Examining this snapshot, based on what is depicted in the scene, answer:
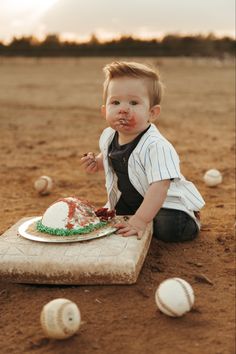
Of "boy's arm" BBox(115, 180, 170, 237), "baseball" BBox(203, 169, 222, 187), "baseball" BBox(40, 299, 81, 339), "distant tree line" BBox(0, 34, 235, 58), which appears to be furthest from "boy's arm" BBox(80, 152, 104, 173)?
"distant tree line" BBox(0, 34, 235, 58)

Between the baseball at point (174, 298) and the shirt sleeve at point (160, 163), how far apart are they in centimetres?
91

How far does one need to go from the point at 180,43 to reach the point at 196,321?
39.4m

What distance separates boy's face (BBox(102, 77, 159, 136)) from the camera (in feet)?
12.7

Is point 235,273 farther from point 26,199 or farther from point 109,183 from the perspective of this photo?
point 26,199

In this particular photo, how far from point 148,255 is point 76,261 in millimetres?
613

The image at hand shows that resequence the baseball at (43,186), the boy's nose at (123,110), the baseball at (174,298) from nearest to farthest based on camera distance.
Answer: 1. the baseball at (174,298)
2. the boy's nose at (123,110)
3. the baseball at (43,186)

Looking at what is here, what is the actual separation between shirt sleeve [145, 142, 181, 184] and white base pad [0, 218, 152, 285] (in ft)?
1.35

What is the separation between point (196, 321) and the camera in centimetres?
299

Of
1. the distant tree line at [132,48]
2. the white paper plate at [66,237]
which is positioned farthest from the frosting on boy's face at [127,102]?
the distant tree line at [132,48]

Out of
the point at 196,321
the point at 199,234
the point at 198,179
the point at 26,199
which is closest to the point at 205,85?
the point at 198,179

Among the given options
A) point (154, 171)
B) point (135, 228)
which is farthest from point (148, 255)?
point (154, 171)

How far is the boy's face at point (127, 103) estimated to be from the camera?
12.7 ft

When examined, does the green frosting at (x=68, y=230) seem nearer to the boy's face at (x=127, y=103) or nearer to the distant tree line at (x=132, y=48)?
the boy's face at (x=127, y=103)

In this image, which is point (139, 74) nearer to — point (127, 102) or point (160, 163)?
point (127, 102)
